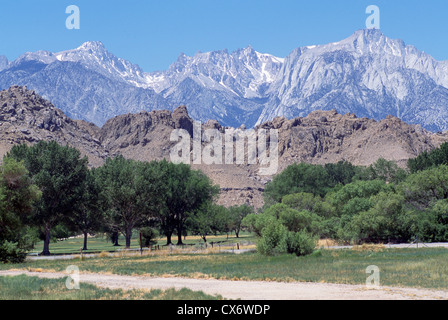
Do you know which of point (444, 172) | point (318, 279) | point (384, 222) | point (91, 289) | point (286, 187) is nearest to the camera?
point (91, 289)

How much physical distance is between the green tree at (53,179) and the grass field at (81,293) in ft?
130

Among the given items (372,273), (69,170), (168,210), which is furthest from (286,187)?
(372,273)

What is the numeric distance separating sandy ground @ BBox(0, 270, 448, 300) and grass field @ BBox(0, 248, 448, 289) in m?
2.03

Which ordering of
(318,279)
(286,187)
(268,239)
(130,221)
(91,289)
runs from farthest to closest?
(286,187) < (130,221) < (268,239) < (318,279) < (91,289)

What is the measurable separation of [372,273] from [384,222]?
31962mm

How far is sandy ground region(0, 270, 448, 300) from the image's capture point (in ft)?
83.0

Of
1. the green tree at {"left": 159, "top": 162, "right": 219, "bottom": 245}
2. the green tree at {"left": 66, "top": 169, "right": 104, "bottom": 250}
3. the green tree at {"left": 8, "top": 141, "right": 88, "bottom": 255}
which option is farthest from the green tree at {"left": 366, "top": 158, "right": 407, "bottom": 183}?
the green tree at {"left": 8, "top": 141, "right": 88, "bottom": 255}

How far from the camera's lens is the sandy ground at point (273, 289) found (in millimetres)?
25312

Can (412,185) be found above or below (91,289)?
above

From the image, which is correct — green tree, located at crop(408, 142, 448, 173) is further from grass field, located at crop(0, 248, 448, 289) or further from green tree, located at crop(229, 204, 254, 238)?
grass field, located at crop(0, 248, 448, 289)

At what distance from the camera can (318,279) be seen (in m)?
32.8

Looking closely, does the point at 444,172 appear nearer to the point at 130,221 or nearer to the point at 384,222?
the point at 384,222

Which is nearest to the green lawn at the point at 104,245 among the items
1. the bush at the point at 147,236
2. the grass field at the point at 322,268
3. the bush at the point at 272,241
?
the bush at the point at 147,236

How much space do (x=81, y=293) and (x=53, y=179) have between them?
45.1 meters
